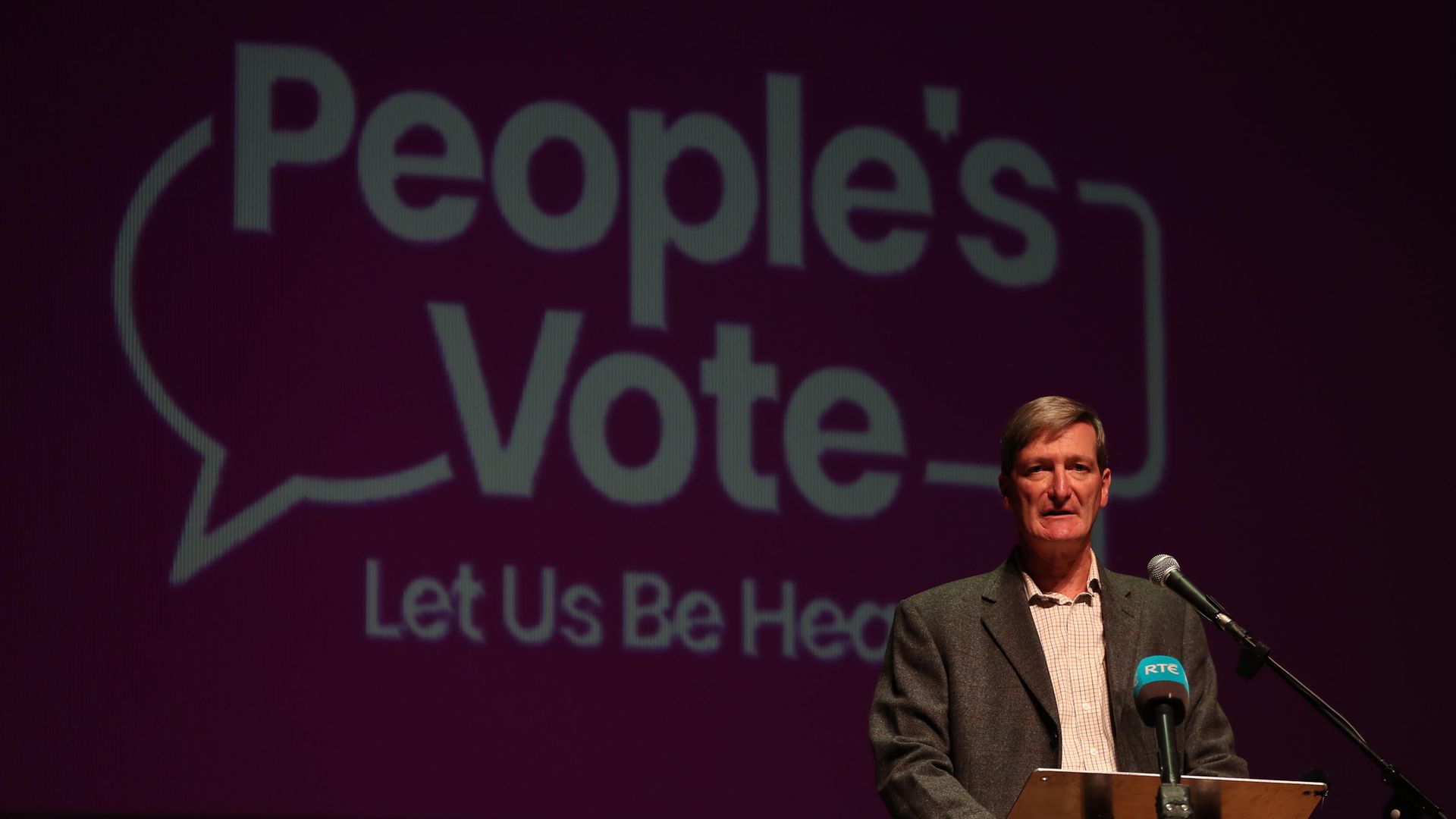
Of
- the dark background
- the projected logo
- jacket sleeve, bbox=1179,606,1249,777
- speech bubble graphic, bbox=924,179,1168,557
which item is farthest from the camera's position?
speech bubble graphic, bbox=924,179,1168,557

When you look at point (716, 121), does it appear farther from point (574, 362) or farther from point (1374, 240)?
point (1374, 240)

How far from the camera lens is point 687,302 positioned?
16.5ft

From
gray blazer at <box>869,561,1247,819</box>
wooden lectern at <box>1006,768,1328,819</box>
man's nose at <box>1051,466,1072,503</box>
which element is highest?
man's nose at <box>1051,466,1072,503</box>

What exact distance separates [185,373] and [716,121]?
1.58 m

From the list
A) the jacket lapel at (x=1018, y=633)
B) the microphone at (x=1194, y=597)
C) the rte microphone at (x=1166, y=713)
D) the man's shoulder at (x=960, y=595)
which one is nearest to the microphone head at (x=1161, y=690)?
the rte microphone at (x=1166, y=713)

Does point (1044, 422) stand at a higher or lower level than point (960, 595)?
higher

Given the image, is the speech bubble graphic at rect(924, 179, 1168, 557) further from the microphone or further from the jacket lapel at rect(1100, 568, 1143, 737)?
the microphone

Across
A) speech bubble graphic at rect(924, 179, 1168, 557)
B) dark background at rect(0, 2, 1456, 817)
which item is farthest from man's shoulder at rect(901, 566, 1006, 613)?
speech bubble graphic at rect(924, 179, 1168, 557)

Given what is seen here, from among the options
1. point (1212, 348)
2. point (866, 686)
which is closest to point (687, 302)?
point (866, 686)

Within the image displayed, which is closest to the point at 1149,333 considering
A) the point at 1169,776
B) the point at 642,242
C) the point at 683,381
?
the point at 683,381

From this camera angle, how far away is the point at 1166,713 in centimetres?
247

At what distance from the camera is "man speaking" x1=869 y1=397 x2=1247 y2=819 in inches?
117

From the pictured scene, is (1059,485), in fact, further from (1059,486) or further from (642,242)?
(642,242)

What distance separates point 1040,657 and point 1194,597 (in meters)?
0.30
